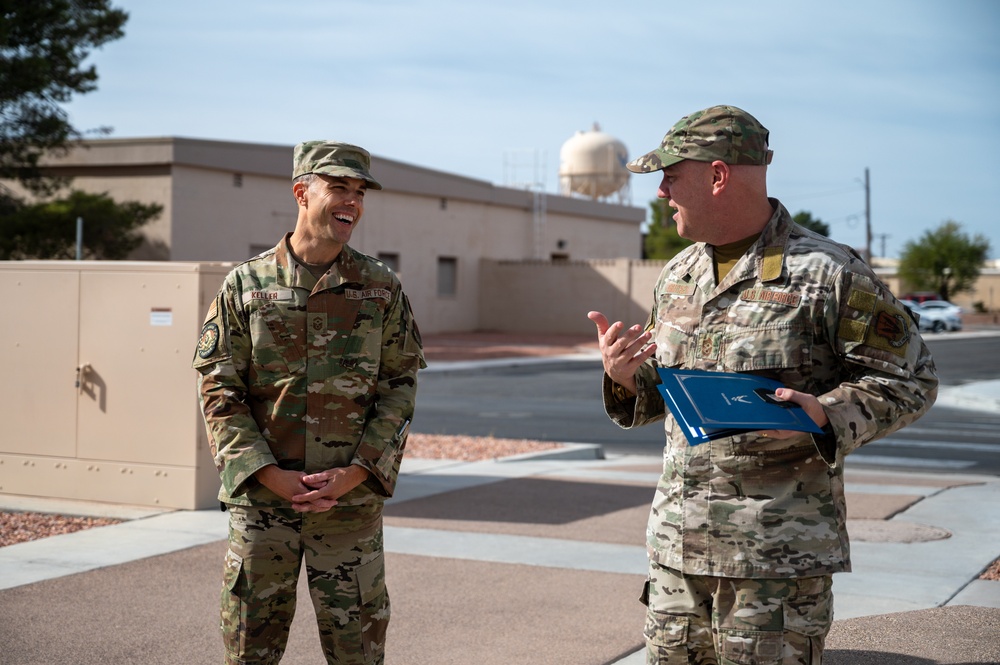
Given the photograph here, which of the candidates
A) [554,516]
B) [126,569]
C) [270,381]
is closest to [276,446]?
[270,381]

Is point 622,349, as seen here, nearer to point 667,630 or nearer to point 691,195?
point 691,195

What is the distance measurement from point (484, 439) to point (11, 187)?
23.1m

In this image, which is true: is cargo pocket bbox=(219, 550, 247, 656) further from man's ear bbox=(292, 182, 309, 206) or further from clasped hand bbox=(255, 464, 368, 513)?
man's ear bbox=(292, 182, 309, 206)

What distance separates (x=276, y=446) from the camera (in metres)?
3.77

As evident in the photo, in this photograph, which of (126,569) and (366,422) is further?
(126,569)

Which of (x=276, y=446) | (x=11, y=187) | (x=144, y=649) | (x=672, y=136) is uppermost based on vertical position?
(x=11, y=187)

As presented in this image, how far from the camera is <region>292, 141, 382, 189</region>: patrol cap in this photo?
3742mm

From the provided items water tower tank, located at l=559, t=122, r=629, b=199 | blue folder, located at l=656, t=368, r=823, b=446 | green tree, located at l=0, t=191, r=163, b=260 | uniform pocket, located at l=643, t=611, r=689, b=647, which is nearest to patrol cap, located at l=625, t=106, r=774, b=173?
blue folder, located at l=656, t=368, r=823, b=446

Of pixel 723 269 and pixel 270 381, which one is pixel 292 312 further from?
pixel 723 269

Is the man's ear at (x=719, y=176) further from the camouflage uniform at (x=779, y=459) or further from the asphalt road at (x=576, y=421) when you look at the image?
the asphalt road at (x=576, y=421)

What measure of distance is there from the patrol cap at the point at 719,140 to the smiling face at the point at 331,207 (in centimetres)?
105

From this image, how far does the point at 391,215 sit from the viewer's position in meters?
37.7

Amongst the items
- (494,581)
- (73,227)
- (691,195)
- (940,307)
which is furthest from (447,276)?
(691,195)

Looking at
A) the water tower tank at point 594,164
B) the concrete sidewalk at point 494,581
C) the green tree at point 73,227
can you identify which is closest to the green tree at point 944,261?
the water tower tank at point 594,164
